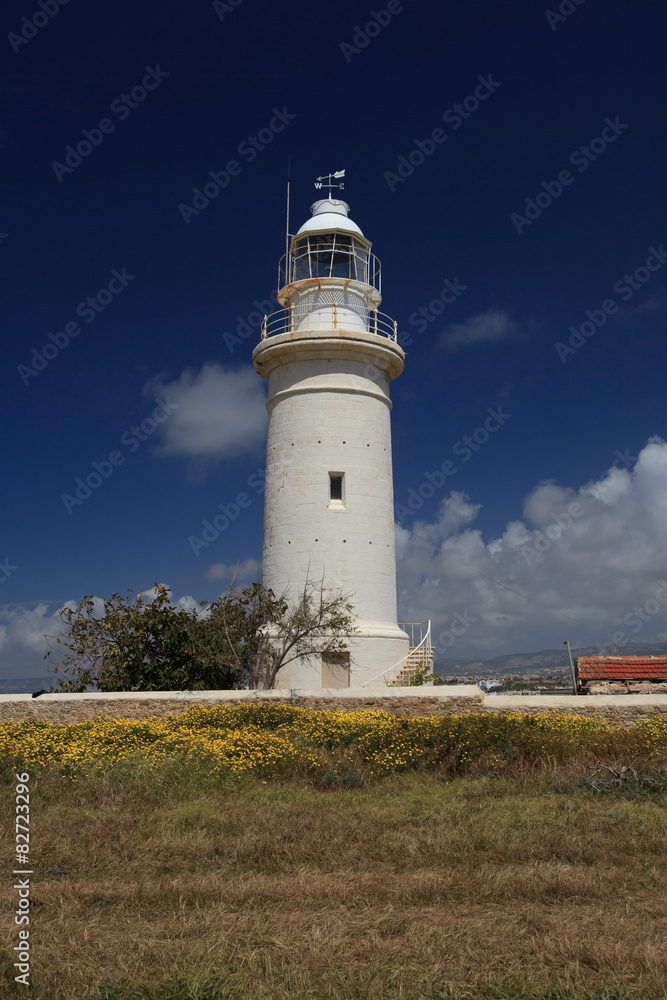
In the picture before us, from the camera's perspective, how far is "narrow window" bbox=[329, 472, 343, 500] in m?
18.8

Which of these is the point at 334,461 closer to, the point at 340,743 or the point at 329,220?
the point at 329,220

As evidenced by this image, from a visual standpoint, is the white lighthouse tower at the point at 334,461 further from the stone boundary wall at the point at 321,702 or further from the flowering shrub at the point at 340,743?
the flowering shrub at the point at 340,743

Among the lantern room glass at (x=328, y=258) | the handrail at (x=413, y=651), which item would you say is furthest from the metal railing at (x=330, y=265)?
the handrail at (x=413, y=651)

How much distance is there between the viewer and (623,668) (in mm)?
19531

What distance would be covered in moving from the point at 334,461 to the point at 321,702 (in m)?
7.26

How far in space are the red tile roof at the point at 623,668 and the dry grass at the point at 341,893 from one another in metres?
11.3

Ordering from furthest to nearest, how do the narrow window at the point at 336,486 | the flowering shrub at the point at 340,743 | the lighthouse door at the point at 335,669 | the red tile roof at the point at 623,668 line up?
the red tile roof at the point at 623,668
the narrow window at the point at 336,486
the lighthouse door at the point at 335,669
the flowering shrub at the point at 340,743

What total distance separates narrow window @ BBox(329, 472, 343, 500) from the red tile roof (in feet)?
27.4

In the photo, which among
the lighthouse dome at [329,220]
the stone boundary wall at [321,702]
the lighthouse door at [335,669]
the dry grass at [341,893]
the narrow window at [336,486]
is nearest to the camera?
the dry grass at [341,893]

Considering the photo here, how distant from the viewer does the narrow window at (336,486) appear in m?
18.8

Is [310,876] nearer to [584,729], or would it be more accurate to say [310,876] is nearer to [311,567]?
[584,729]

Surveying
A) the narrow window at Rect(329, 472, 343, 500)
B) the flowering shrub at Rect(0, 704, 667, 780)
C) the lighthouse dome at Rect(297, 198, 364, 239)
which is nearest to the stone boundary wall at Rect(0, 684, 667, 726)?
the flowering shrub at Rect(0, 704, 667, 780)

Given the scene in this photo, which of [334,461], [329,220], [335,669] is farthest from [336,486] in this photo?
[329,220]

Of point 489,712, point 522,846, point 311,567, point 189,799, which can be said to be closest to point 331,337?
point 311,567
